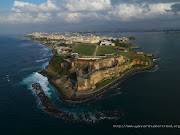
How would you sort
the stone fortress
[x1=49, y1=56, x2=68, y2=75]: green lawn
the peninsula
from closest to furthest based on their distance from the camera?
the peninsula → the stone fortress → [x1=49, y1=56, x2=68, y2=75]: green lawn

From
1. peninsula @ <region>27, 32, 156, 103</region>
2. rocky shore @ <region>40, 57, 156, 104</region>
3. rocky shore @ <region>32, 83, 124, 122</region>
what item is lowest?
rocky shore @ <region>32, 83, 124, 122</region>

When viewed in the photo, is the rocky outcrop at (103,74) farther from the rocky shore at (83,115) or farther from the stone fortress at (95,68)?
the rocky shore at (83,115)

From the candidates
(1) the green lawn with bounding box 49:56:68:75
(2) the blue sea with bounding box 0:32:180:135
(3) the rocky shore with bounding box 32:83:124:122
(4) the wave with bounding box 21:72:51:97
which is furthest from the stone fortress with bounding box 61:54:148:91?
(3) the rocky shore with bounding box 32:83:124:122

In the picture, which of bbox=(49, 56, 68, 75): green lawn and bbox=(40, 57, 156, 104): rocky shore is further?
bbox=(49, 56, 68, 75): green lawn

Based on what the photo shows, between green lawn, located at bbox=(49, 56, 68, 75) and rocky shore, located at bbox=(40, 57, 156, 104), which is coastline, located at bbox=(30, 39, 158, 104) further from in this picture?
green lawn, located at bbox=(49, 56, 68, 75)

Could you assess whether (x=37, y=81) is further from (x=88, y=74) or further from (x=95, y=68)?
(x=95, y=68)

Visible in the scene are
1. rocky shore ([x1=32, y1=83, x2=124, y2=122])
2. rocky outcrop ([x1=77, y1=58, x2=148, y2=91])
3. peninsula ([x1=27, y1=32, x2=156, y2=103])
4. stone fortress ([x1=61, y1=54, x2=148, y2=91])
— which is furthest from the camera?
stone fortress ([x1=61, y1=54, x2=148, y2=91])

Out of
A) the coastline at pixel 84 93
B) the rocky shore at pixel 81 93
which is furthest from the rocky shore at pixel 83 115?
the rocky shore at pixel 81 93

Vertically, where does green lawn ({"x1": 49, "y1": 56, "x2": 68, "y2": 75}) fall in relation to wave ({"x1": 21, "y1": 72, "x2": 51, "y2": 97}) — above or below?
above
